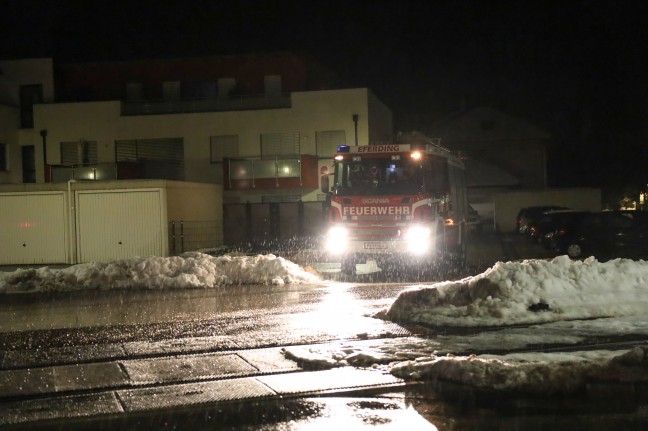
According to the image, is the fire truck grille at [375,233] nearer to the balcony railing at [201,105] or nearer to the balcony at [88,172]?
the balcony at [88,172]

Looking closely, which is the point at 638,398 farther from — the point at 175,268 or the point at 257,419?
the point at 175,268

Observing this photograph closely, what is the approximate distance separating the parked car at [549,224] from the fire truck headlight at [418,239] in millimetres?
9308

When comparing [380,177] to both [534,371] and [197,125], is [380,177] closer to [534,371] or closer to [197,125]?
[534,371]

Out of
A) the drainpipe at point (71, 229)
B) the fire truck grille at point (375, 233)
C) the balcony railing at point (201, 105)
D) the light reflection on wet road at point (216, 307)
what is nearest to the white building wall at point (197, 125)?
the balcony railing at point (201, 105)

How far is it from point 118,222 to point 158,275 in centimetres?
782

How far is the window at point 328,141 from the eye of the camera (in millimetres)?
41312

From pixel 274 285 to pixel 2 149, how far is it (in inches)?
1179

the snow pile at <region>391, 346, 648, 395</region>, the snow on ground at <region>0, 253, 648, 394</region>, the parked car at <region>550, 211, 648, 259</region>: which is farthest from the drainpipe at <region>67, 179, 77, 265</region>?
the snow pile at <region>391, 346, 648, 395</region>

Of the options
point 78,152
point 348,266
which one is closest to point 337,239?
point 348,266

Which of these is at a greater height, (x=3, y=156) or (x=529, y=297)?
(x=3, y=156)

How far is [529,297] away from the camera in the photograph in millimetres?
12602

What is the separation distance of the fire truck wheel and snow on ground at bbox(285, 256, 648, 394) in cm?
710

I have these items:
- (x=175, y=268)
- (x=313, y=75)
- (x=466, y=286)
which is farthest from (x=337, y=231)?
(x=313, y=75)

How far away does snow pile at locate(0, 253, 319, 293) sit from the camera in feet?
62.1
